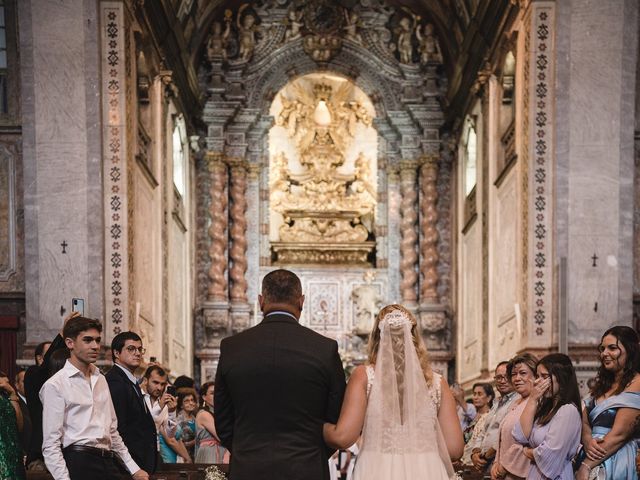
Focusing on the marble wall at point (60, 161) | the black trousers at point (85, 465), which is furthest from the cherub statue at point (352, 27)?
the black trousers at point (85, 465)

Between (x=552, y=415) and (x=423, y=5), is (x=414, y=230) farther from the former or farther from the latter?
(x=552, y=415)

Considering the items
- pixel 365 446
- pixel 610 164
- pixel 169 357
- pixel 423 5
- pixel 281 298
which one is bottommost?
pixel 169 357

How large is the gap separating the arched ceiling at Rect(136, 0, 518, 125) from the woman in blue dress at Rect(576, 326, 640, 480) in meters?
9.06

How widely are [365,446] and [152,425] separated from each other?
1.71 metres

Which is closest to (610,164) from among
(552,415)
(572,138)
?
(572,138)

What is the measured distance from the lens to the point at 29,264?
12961 millimetres

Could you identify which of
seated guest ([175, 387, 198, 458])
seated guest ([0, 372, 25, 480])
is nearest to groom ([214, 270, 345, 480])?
seated guest ([0, 372, 25, 480])

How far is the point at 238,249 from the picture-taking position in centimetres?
2217

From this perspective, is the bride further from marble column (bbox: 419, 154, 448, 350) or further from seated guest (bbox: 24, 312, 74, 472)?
marble column (bbox: 419, 154, 448, 350)

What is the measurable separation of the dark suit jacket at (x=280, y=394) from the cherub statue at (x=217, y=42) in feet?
57.2

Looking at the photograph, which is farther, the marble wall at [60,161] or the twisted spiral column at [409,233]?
the twisted spiral column at [409,233]

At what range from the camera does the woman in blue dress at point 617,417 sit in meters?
6.47

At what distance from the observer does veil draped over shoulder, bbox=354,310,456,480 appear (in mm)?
5828

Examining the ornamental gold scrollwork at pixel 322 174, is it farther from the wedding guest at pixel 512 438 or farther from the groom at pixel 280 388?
the groom at pixel 280 388
